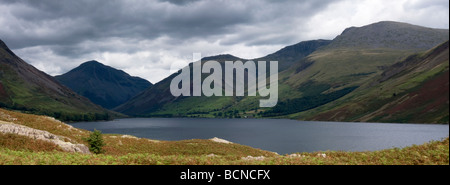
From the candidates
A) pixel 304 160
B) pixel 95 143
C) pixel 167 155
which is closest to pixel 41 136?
pixel 95 143

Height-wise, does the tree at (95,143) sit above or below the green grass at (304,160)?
below

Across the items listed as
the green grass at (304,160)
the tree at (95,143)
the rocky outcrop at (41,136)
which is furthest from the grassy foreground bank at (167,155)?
the tree at (95,143)

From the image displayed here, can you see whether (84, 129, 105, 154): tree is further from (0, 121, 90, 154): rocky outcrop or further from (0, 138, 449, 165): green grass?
(0, 138, 449, 165): green grass

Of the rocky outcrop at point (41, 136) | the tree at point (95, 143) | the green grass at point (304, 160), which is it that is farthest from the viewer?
the tree at point (95, 143)

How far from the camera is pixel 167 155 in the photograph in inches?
1793

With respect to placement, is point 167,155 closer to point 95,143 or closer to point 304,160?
point 95,143

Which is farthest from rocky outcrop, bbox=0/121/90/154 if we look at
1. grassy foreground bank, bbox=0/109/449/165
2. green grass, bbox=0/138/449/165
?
green grass, bbox=0/138/449/165

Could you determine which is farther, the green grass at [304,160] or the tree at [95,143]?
the tree at [95,143]

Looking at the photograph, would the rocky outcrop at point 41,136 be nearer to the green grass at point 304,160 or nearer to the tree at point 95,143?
the tree at point 95,143

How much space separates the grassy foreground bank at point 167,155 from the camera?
22250mm

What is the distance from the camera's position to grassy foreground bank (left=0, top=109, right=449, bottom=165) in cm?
2225
